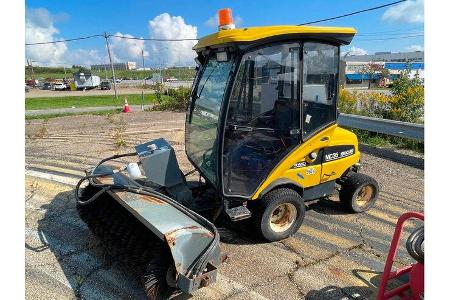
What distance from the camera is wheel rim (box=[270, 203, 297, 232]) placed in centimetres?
393

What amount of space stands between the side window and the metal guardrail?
14.1 ft

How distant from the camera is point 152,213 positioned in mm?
3000

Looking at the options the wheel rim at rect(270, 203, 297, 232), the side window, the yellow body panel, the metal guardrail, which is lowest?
the wheel rim at rect(270, 203, 297, 232)

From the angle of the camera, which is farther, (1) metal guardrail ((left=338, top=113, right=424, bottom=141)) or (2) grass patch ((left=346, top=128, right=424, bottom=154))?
(2) grass patch ((left=346, top=128, right=424, bottom=154))

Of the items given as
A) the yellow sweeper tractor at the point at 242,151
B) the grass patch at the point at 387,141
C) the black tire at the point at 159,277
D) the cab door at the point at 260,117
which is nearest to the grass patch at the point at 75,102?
the grass patch at the point at 387,141

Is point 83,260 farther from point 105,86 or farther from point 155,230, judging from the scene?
point 105,86

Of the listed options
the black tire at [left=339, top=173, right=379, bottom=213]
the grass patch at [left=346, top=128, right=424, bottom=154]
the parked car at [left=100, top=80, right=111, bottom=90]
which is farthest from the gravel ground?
the parked car at [left=100, top=80, right=111, bottom=90]

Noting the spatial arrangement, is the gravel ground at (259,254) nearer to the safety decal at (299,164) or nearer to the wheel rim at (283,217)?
the wheel rim at (283,217)

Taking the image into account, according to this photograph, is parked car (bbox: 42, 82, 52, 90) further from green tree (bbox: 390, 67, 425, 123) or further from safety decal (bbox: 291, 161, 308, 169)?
safety decal (bbox: 291, 161, 308, 169)

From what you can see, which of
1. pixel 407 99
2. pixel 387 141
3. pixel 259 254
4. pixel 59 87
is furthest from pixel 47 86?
pixel 259 254

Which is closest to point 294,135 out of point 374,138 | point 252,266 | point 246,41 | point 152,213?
point 246,41

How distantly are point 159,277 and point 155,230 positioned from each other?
40cm

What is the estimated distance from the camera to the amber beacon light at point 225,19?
3.49 m

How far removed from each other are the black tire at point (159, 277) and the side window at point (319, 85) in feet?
→ 6.59
